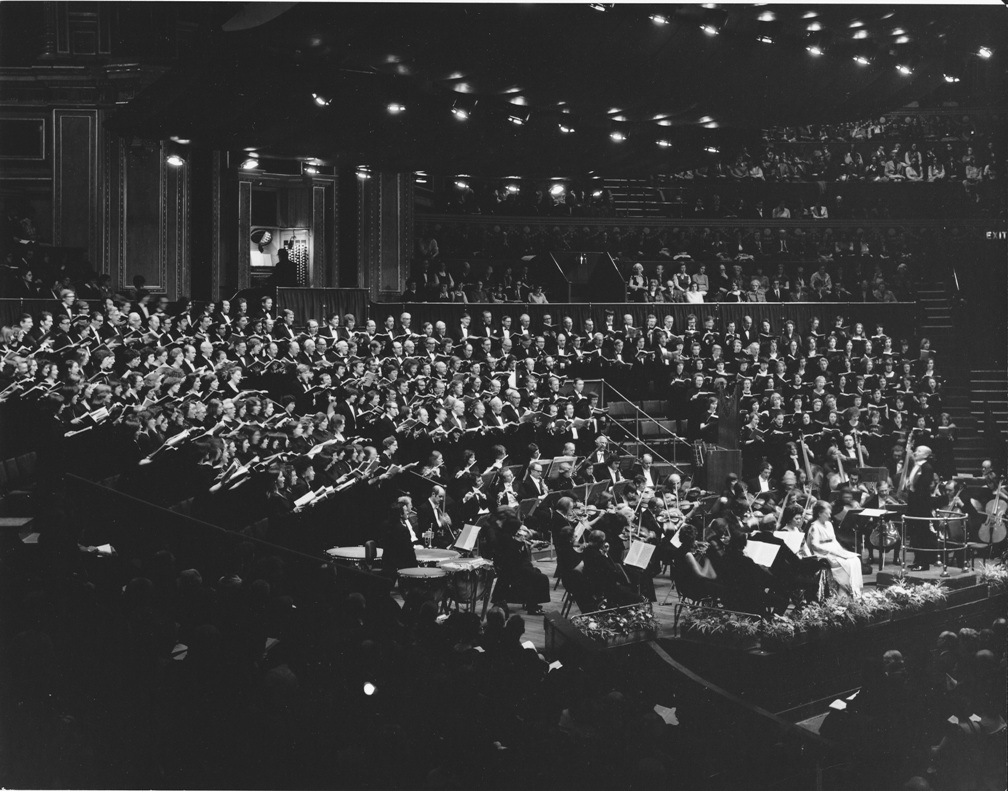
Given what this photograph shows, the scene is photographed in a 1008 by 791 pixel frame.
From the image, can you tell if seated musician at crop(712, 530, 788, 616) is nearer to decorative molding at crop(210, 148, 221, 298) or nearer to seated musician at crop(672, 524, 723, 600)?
seated musician at crop(672, 524, 723, 600)

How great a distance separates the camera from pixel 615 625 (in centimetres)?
874

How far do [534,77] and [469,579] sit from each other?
592 cm

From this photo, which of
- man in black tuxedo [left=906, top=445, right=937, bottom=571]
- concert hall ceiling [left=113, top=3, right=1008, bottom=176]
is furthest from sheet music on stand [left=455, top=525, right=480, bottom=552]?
man in black tuxedo [left=906, top=445, right=937, bottom=571]

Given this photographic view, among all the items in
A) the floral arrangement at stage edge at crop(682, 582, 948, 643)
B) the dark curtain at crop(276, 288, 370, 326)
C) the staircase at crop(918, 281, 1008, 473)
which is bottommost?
the floral arrangement at stage edge at crop(682, 582, 948, 643)

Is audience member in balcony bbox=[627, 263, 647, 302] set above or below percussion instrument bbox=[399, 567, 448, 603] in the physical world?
above

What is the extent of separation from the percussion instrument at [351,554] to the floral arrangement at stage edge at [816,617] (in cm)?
286

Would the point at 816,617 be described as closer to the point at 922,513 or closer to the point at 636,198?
the point at 922,513

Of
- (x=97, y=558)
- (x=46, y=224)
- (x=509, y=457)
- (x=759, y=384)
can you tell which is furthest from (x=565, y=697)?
(x=46, y=224)

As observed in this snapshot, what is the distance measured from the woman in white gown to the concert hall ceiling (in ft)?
17.4

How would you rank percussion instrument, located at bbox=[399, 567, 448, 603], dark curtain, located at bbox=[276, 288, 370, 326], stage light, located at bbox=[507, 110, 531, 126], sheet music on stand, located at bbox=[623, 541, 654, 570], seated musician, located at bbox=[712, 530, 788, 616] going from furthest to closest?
dark curtain, located at bbox=[276, 288, 370, 326] → stage light, located at bbox=[507, 110, 531, 126] → seated musician, located at bbox=[712, 530, 788, 616] → sheet music on stand, located at bbox=[623, 541, 654, 570] → percussion instrument, located at bbox=[399, 567, 448, 603]

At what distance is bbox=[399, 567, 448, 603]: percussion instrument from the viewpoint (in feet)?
28.7

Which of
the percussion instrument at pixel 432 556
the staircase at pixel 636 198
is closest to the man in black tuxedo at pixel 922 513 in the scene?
the percussion instrument at pixel 432 556

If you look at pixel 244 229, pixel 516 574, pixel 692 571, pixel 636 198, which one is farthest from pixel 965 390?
pixel 244 229

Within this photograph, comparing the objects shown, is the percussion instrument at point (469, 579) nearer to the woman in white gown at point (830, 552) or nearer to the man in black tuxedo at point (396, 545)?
the man in black tuxedo at point (396, 545)
